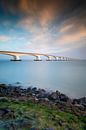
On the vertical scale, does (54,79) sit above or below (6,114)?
below

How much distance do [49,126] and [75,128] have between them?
41 centimetres

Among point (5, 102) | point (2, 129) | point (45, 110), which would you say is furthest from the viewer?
point (5, 102)

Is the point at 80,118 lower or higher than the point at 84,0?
lower

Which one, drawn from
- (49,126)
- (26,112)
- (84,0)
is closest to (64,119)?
(49,126)

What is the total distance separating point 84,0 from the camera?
15.6 feet

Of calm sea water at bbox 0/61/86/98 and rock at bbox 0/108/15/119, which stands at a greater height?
rock at bbox 0/108/15/119

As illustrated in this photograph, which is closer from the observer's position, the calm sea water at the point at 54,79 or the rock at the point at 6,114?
the rock at the point at 6,114

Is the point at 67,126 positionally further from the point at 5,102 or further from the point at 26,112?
the point at 5,102

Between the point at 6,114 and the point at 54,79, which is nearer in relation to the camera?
the point at 6,114

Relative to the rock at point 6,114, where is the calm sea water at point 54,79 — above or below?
below

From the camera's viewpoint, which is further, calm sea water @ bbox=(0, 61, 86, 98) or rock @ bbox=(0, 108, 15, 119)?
calm sea water @ bbox=(0, 61, 86, 98)

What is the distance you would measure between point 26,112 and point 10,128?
669 mm

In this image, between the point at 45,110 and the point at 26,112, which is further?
the point at 45,110

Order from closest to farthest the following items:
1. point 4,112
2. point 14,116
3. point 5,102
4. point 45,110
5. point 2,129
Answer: point 2,129, point 14,116, point 4,112, point 45,110, point 5,102
